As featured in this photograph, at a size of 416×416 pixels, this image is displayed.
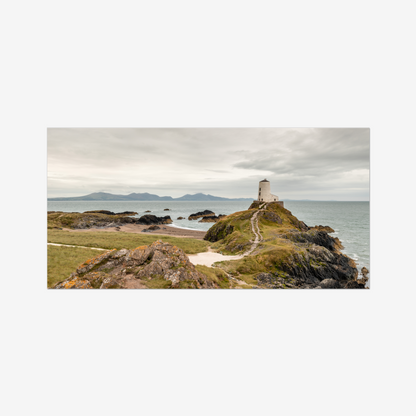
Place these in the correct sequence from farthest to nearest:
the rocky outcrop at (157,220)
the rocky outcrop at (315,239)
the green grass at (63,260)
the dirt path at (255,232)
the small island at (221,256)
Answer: the rocky outcrop at (157,220) → the rocky outcrop at (315,239) → the dirt path at (255,232) → the green grass at (63,260) → the small island at (221,256)

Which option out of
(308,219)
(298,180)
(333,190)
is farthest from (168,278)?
(308,219)

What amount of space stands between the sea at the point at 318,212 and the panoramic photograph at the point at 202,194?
0.30ft

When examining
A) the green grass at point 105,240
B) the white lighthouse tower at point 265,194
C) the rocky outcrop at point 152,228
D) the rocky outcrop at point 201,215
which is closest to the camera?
the green grass at point 105,240

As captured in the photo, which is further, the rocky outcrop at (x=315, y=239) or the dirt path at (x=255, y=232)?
the rocky outcrop at (x=315, y=239)

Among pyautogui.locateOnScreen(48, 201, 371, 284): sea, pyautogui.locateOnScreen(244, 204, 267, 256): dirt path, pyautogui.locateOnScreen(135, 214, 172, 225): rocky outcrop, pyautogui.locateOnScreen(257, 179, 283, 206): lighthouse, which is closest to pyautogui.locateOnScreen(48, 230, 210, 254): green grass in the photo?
pyautogui.locateOnScreen(48, 201, 371, 284): sea

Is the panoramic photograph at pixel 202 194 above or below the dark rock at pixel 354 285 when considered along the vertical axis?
above

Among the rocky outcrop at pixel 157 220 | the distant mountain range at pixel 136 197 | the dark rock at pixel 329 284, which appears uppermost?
the distant mountain range at pixel 136 197

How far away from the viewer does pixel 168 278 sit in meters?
7.68

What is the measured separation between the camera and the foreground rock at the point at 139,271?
7.48 m

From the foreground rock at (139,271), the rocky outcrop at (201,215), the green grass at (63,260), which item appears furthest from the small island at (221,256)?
the rocky outcrop at (201,215)

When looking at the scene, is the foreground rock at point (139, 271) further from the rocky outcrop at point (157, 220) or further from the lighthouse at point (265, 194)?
the rocky outcrop at point (157, 220)

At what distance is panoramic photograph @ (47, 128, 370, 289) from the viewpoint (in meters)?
8.23
